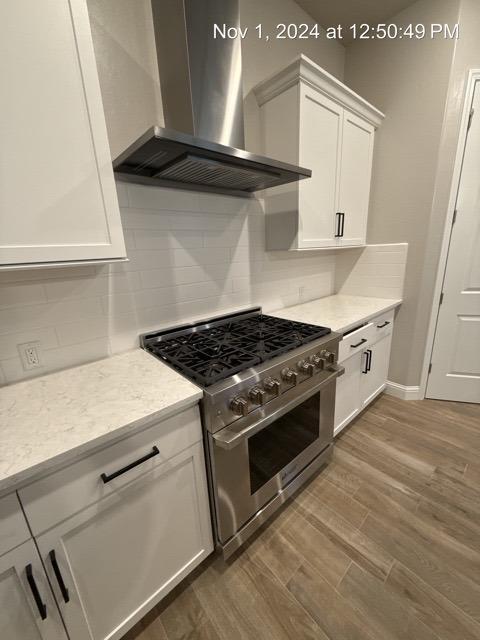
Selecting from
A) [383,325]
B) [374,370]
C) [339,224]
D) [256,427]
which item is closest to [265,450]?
[256,427]

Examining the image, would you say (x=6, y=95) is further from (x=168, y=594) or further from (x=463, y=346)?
(x=463, y=346)

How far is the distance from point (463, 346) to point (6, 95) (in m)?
3.07

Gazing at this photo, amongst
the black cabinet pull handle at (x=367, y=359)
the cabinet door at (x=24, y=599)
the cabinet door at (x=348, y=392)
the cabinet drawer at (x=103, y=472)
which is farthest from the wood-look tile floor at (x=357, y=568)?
the cabinet drawer at (x=103, y=472)

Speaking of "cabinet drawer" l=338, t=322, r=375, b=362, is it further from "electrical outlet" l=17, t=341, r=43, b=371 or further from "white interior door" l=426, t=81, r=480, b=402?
"electrical outlet" l=17, t=341, r=43, b=371

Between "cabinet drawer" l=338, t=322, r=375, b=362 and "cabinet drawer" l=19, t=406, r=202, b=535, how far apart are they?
106 cm

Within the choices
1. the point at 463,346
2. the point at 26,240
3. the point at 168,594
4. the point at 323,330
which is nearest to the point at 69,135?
the point at 26,240

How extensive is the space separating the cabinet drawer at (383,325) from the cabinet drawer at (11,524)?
2.11m

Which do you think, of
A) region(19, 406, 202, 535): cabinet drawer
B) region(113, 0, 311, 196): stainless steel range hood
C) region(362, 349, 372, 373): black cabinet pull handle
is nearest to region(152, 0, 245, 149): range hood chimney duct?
→ region(113, 0, 311, 196): stainless steel range hood

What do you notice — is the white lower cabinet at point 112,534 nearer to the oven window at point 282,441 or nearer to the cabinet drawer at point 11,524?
the cabinet drawer at point 11,524

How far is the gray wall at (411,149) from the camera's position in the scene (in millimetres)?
1866

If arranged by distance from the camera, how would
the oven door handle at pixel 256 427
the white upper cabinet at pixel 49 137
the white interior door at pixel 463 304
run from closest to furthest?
the white upper cabinet at pixel 49 137 → the oven door handle at pixel 256 427 → the white interior door at pixel 463 304

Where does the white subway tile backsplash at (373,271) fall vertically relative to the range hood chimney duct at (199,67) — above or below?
below

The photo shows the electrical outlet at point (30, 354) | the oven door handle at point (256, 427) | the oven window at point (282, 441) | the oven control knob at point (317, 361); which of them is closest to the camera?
the oven door handle at point (256, 427)

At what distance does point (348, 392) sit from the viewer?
1887 mm
